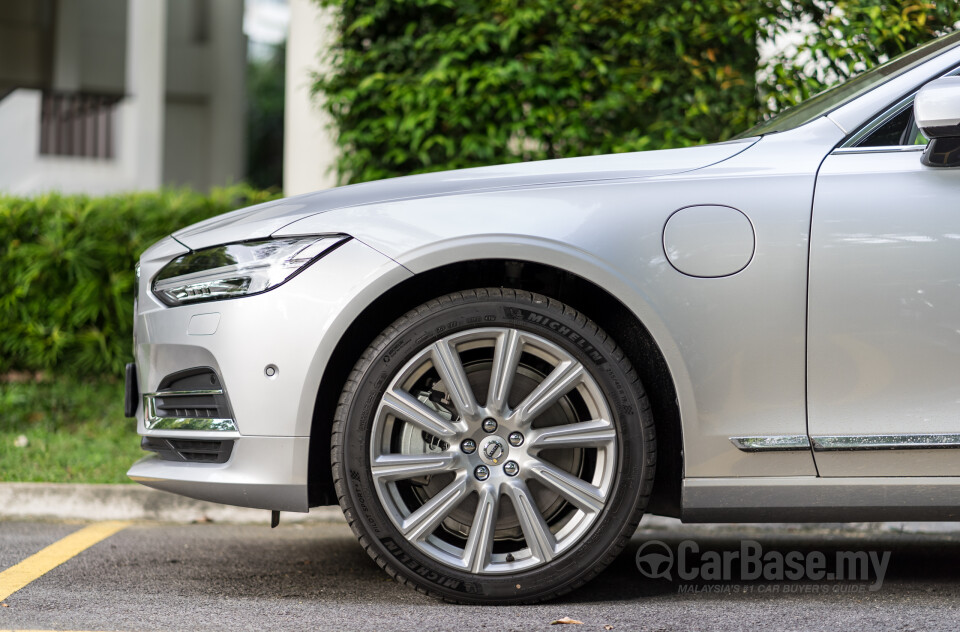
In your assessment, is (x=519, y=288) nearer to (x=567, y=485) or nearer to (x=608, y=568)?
(x=567, y=485)

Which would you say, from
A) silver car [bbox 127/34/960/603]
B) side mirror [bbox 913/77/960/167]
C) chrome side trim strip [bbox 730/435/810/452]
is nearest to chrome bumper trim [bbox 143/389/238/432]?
silver car [bbox 127/34/960/603]

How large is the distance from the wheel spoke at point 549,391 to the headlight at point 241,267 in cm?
67

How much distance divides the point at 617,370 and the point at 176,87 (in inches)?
610

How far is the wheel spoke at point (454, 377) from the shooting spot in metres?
2.53

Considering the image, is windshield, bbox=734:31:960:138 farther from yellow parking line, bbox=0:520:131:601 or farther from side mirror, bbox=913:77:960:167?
yellow parking line, bbox=0:520:131:601

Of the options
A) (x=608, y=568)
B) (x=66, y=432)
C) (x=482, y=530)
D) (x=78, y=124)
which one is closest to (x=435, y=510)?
(x=482, y=530)

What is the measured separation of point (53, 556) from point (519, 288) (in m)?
1.86

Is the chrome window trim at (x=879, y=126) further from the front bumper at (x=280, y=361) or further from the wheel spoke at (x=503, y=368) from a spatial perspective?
the front bumper at (x=280, y=361)

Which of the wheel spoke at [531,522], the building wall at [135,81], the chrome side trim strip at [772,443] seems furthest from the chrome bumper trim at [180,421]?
the building wall at [135,81]

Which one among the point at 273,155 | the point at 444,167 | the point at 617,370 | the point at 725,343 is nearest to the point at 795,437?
the point at 725,343

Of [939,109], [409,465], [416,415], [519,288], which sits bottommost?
[409,465]

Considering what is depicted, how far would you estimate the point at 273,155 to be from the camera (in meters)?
35.4

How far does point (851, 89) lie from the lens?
113 inches

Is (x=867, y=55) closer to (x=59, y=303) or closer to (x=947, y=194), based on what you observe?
(x=947, y=194)
